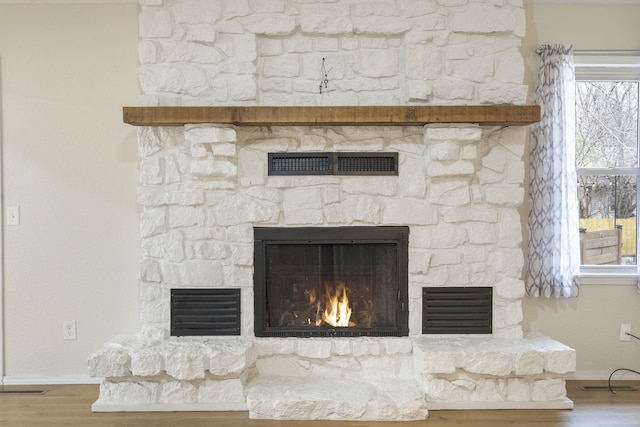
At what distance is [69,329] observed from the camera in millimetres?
3371

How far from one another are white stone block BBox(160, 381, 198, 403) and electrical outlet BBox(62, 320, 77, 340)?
0.85 metres

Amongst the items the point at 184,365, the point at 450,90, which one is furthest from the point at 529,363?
the point at 184,365

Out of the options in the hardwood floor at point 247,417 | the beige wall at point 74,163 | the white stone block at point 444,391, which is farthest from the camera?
the beige wall at point 74,163

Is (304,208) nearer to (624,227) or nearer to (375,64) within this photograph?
(375,64)

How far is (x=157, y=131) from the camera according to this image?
10.3 ft

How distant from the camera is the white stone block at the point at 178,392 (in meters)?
2.91

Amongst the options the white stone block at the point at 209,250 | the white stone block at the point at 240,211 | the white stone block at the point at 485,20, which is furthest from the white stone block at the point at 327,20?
the white stone block at the point at 209,250

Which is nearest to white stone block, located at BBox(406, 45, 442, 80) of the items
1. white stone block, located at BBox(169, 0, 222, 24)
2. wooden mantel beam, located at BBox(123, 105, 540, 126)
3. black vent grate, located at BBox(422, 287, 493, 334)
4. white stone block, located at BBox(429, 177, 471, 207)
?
wooden mantel beam, located at BBox(123, 105, 540, 126)

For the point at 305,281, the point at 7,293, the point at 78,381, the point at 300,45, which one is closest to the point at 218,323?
the point at 305,281

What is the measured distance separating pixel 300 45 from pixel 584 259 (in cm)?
226

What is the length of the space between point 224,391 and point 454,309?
137cm

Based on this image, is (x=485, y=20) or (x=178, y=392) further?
(x=485, y=20)

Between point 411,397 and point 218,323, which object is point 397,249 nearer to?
point 411,397

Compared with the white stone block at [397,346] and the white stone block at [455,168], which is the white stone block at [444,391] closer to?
the white stone block at [397,346]
